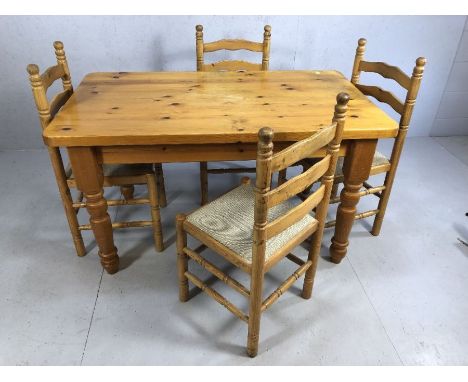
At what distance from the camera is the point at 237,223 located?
1.47 m

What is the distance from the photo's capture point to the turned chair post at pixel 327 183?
4.03 ft

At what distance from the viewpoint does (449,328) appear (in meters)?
1.61

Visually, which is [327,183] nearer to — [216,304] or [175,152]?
[175,152]

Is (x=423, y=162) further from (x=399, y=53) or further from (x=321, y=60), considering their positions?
(x=321, y=60)

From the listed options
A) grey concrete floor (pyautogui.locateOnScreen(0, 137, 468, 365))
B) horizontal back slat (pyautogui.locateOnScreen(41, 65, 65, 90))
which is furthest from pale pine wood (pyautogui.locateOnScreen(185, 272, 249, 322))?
horizontal back slat (pyautogui.locateOnScreen(41, 65, 65, 90))

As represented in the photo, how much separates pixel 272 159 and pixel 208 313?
3.19ft

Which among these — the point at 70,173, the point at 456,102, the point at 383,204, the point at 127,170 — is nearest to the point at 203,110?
the point at 127,170

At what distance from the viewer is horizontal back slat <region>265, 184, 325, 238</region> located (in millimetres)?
1167

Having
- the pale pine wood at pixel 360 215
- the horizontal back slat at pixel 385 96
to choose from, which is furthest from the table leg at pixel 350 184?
the horizontal back slat at pixel 385 96

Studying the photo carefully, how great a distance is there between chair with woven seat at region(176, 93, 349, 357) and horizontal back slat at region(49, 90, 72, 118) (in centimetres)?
79

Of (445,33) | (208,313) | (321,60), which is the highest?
(445,33)

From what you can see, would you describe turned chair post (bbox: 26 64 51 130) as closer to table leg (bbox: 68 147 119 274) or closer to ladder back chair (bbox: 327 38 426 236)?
table leg (bbox: 68 147 119 274)

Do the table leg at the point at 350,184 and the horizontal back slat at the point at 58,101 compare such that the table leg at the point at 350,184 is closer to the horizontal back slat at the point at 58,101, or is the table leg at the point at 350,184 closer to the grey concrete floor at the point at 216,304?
Answer: the grey concrete floor at the point at 216,304
